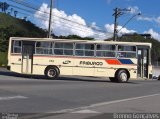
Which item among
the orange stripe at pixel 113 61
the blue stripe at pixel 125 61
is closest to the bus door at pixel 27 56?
the orange stripe at pixel 113 61

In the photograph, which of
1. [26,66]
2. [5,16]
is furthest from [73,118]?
[5,16]

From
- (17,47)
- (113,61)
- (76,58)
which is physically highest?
(17,47)

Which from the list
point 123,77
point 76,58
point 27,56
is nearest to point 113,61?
point 123,77


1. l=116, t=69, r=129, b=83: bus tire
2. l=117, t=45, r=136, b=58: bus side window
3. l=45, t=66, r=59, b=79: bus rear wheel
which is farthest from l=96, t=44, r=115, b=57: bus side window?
l=45, t=66, r=59, b=79: bus rear wheel

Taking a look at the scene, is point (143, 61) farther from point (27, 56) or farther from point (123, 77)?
point (27, 56)

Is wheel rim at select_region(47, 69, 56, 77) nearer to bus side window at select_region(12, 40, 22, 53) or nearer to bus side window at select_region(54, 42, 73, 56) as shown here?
bus side window at select_region(54, 42, 73, 56)

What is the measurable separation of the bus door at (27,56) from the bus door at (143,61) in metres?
7.46

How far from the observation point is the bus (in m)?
29.6

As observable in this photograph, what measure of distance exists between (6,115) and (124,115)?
3.41m

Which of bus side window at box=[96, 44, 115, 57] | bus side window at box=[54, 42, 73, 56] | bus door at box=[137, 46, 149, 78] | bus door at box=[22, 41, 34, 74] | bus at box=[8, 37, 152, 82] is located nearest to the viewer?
bus door at box=[22, 41, 34, 74]

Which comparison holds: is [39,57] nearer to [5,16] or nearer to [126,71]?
[126,71]

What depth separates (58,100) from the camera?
52.0 ft

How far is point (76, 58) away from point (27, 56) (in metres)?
3.34

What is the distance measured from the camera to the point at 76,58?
2998 cm
